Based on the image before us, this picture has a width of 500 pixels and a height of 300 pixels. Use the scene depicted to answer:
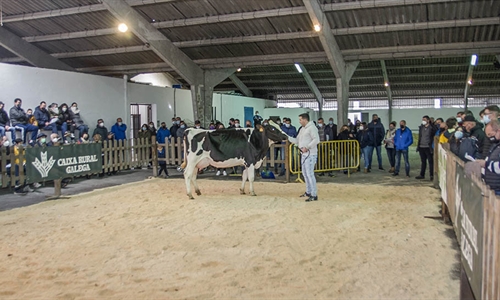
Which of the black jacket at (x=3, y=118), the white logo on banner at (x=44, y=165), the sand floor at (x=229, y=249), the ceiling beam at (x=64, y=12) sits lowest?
the sand floor at (x=229, y=249)

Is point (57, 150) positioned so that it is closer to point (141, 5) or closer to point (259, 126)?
point (259, 126)

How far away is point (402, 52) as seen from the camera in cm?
1862

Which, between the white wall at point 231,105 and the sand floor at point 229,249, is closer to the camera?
the sand floor at point 229,249

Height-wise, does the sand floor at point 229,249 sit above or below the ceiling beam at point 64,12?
below

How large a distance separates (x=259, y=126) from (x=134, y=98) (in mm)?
12220

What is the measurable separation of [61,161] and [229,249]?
7301 millimetres

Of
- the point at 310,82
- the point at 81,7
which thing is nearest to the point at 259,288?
the point at 81,7

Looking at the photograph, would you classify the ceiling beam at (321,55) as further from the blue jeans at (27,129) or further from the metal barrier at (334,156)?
the blue jeans at (27,129)

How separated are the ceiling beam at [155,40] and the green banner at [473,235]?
14.5 meters

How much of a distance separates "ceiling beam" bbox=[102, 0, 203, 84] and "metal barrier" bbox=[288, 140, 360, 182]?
7.80m

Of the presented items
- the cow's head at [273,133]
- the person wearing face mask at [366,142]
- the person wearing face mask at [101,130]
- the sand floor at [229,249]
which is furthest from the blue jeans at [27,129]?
the person wearing face mask at [366,142]

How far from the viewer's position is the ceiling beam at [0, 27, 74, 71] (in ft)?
63.8

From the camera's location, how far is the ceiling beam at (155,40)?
16.2 meters

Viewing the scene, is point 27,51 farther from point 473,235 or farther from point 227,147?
point 473,235
